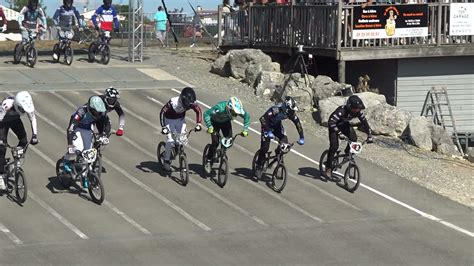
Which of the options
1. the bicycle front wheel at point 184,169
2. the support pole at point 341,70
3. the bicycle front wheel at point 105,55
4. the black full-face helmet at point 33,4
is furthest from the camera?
the bicycle front wheel at point 105,55

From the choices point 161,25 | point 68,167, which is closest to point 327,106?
point 68,167

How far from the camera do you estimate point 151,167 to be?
17594 millimetres

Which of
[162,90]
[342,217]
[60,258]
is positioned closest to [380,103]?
[162,90]

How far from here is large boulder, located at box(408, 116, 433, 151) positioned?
2152 cm

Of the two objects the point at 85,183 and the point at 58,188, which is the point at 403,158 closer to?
the point at 85,183

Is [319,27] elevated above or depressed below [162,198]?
above

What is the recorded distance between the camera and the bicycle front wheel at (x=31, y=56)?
25502 millimetres

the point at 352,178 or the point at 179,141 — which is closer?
the point at 179,141

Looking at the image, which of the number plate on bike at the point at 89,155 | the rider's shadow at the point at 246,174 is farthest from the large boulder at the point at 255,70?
the number plate on bike at the point at 89,155

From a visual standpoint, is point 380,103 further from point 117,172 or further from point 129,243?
point 129,243

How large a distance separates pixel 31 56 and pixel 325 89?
851 cm

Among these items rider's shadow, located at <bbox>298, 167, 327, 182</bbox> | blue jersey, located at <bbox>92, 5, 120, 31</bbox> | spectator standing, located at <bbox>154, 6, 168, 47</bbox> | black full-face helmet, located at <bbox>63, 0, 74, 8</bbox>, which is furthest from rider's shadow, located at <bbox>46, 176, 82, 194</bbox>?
spectator standing, located at <bbox>154, 6, 168, 47</bbox>

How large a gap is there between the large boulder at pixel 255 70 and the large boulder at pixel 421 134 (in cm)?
527

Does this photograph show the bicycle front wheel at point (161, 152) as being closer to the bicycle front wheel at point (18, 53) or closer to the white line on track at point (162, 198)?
the white line on track at point (162, 198)
